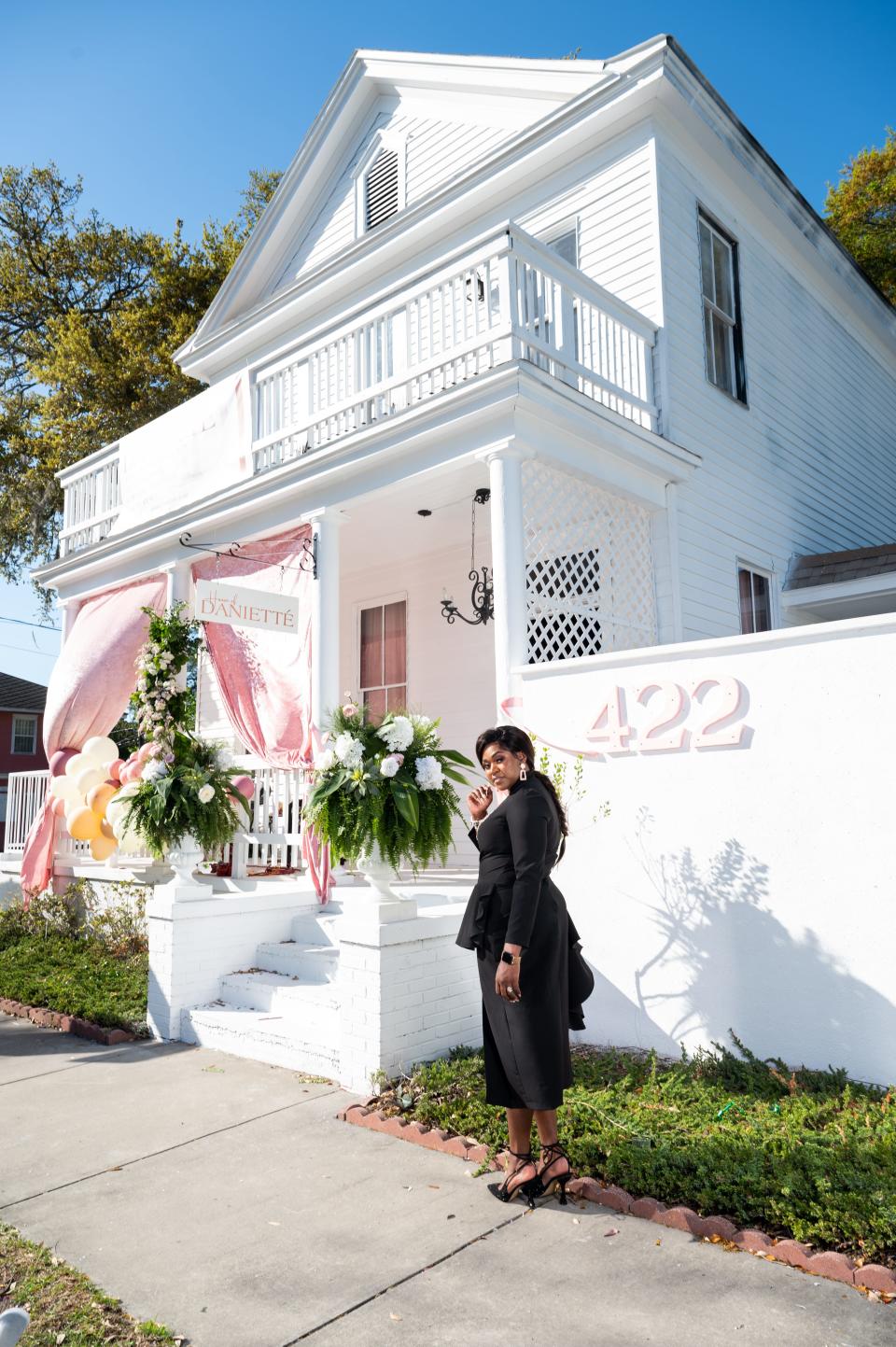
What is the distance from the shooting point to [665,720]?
5.19 metres

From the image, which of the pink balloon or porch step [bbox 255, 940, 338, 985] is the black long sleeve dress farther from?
the pink balloon

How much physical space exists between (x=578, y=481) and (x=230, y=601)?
117 inches

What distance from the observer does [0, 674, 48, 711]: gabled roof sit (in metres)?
35.7

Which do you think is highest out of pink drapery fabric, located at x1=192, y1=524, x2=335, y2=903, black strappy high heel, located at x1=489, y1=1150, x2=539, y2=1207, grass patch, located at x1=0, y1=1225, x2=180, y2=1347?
pink drapery fabric, located at x1=192, y1=524, x2=335, y2=903

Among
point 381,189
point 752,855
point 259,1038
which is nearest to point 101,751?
point 259,1038

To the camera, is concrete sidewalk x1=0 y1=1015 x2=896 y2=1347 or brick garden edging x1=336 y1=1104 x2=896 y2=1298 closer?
concrete sidewalk x1=0 y1=1015 x2=896 y2=1347

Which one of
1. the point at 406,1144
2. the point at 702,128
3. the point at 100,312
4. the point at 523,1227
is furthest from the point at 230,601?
the point at 100,312

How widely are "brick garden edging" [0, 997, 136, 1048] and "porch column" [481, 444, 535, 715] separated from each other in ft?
11.6

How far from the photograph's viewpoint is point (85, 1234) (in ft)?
11.5

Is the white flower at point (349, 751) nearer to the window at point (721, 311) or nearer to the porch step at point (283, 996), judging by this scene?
the porch step at point (283, 996)

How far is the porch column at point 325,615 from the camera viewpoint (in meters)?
7.91

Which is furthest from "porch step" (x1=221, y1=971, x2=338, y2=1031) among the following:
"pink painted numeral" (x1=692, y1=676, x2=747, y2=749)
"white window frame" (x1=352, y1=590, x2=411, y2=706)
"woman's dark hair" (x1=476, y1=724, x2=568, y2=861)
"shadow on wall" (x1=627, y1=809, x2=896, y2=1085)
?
"white window frame" (x1=352, y1=590, x2=411, y2=706)

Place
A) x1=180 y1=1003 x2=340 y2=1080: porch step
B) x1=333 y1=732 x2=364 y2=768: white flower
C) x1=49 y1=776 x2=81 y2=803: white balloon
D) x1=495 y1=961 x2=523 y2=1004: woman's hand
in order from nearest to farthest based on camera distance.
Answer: x1=495 y1=961 x2=523 y2=1004: woman's hand
x1=333 y1=732 x2=364 y2=768: white flower
x1=180 y1=1003 x2=340 y2=1080: porch step
x1=49 y1=776 x2=81 y2=803: white balloon

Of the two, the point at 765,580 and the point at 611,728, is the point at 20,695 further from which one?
the point at 611,728
